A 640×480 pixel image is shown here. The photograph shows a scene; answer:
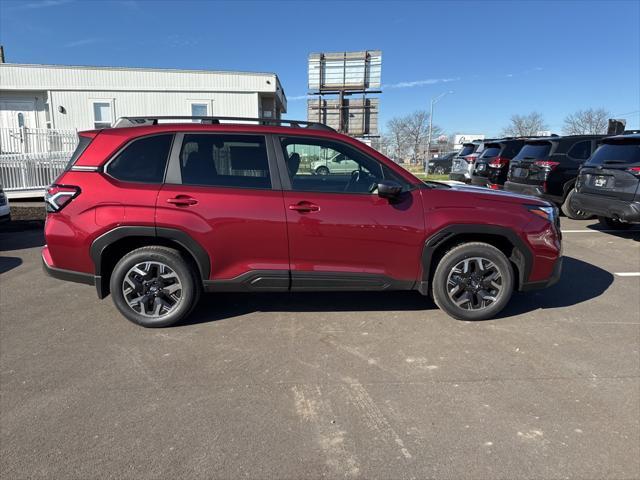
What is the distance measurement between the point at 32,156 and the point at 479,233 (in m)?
12.9

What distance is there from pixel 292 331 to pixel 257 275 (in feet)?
1.99

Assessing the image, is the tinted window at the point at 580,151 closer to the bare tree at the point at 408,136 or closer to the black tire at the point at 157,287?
the black tire at the point at 157,287

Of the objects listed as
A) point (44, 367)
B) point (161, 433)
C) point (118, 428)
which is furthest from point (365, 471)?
point (44, 367)

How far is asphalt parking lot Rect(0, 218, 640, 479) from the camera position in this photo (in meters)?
2.31

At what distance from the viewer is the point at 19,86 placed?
57.8 ft

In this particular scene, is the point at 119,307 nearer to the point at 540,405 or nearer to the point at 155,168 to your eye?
the point at 155,168

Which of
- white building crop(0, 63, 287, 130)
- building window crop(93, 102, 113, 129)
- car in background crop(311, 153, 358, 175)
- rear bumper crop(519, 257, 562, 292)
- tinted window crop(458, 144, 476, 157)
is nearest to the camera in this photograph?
car in background crop(311, 153, 358, 175)

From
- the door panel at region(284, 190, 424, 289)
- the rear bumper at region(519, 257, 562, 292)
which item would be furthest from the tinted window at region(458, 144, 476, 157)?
the door panel at region(284, 190, 424, 289)

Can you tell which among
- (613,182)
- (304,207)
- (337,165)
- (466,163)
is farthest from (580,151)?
(304,207)

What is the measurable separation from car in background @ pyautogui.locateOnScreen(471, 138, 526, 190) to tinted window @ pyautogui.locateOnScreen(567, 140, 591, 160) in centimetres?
218

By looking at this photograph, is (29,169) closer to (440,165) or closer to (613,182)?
(613,182)

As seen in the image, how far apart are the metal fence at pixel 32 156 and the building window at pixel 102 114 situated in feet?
19.2

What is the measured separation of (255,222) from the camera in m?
3.73

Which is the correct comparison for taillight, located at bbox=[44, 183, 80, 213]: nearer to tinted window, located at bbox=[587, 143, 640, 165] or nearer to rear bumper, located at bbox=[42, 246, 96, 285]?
rear bumper, located at bbox=[42, 246, 96, 285]
